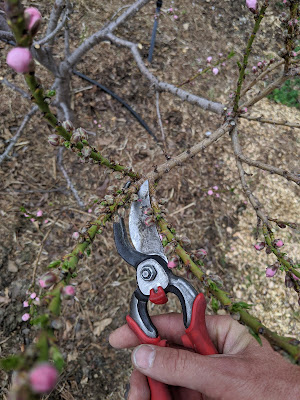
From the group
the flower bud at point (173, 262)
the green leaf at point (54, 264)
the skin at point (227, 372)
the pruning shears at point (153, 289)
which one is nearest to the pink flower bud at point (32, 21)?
the green leaf at point (54, 264)

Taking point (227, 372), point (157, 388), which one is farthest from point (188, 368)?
point (157, 388)

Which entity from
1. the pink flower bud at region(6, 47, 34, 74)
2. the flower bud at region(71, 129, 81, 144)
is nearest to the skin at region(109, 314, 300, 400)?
the flower bud at region(71, 129, 81, 144)

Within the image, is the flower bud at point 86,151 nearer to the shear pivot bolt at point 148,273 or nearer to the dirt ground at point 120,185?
the shear pivot bolt at point 148,273

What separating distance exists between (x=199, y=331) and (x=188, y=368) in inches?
8.0

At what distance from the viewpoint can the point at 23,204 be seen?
9.06ft

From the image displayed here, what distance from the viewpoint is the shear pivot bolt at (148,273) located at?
151 cm

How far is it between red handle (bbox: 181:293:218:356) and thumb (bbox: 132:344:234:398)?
0.33 ft

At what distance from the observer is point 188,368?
1252mm

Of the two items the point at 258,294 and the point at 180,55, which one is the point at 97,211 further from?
the point at 180,55

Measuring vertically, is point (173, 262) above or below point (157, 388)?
above

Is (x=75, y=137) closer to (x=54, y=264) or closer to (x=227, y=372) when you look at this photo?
(x=54, y=264)

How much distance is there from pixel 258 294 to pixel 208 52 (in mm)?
2858

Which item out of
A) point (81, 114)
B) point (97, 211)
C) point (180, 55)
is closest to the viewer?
point (97, 211)

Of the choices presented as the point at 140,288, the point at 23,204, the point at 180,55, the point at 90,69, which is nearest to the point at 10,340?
the point at 23,204
